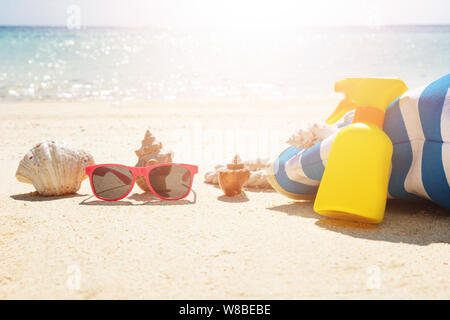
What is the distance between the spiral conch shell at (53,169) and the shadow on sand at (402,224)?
1499 mm

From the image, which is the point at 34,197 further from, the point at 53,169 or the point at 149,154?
the point at 149,154

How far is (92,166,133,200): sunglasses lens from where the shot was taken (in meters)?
3.14

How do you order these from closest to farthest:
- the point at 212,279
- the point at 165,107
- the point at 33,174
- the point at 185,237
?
the point at 212,279, the point at 185,237, the point at 33,174, the point at 165,107

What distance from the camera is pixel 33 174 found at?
3195 mm

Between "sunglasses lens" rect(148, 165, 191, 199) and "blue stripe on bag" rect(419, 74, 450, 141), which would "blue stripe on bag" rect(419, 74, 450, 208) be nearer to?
"blue stripe on bag" rect(419, 74, 450, 141)

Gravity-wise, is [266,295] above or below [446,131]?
below

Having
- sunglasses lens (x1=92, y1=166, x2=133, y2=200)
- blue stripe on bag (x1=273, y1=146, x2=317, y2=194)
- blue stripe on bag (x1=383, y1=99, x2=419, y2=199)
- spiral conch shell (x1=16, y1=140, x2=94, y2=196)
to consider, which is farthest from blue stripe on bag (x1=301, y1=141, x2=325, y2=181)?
spiral conch shell (x1=16, y1=140, x2=94, y2=196)

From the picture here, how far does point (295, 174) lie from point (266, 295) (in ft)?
4.29

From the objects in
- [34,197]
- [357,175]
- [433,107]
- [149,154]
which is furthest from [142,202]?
[433,107]

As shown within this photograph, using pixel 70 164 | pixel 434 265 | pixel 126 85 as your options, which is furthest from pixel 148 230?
pixel 126 85

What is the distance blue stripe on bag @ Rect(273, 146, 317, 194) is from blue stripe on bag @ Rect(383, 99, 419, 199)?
1.62 feet

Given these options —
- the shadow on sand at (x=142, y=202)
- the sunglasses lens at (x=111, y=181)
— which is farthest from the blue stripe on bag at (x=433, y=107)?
the sunglasses lens at (x=111, y=181)
